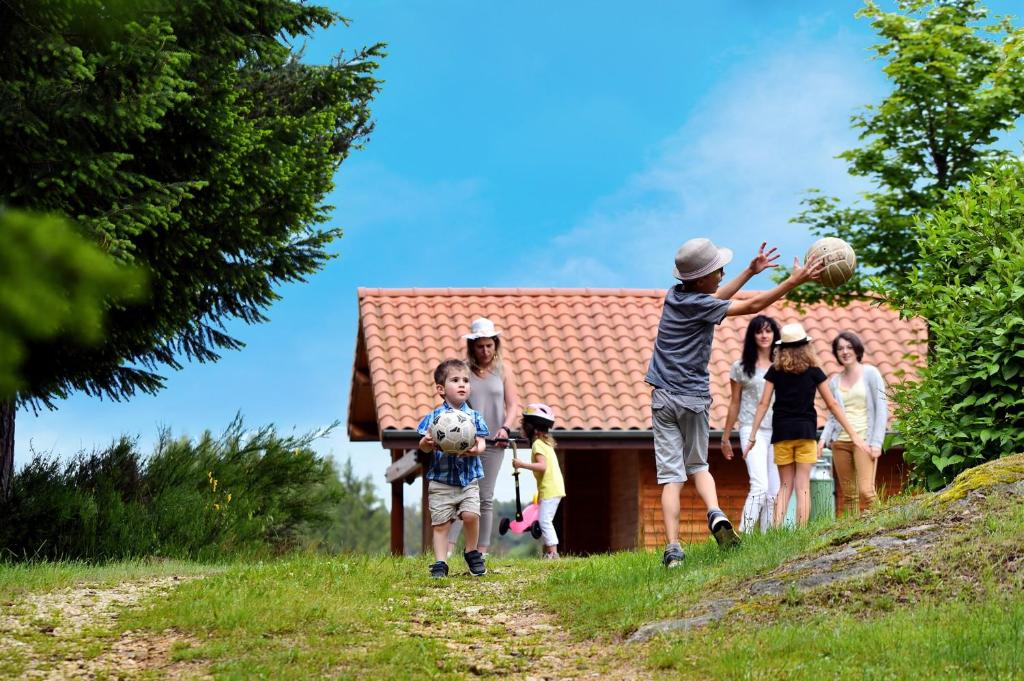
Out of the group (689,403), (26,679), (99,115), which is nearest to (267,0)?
(99,115)

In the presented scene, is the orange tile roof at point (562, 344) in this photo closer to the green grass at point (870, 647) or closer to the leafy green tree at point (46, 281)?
the green grass at point (870, 647)

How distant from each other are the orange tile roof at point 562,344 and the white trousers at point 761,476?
6.77m

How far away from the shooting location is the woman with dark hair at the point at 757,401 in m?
10.8

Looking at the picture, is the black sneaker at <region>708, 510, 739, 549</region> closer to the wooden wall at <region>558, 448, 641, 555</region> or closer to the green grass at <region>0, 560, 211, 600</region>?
the green grass at <region>0, 560, 211, 600</region>

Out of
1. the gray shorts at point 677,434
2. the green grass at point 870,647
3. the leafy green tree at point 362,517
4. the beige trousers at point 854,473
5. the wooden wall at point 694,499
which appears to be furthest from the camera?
the leafy green tree at point 362,517

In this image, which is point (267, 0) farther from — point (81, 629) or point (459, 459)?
point (81, 629)

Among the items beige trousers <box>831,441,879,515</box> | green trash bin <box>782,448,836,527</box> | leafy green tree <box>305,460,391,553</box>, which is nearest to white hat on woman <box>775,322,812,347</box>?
beige trousers <box>831,441,879,515</box>

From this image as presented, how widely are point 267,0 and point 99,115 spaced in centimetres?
365

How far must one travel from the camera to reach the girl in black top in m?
10.1

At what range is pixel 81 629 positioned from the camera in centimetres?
773


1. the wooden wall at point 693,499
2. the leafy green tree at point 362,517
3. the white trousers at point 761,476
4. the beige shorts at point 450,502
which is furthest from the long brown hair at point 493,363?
the leafy green tree at point 362,517

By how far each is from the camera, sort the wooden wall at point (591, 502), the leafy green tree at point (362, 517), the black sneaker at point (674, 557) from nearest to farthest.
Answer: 1. the black sneaker at point (674, 557)
2. the wooden wall at point (591, 502)
3. the leafy green tree at point (362, 517)

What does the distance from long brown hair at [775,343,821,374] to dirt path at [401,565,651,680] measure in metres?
3.13

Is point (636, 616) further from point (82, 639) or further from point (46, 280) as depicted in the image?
point (46, 280)
